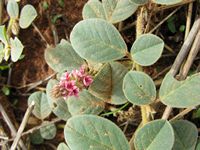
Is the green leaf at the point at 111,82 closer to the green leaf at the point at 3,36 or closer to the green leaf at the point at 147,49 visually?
the green leaf at the point at 147,49

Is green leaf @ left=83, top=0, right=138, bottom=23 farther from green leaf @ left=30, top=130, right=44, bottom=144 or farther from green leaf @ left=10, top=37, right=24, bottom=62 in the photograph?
green leaf @ left=30, top=130, right=44, bottom=144

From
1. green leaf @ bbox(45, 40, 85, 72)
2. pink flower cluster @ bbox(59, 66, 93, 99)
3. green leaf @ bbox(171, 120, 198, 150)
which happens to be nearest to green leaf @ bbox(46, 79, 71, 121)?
green leaf @ bbox(45, 40, 85, 72)

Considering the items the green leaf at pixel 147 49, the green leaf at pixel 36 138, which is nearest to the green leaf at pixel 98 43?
the green leaf at pixel 147 49

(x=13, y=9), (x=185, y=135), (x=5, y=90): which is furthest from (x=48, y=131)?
(x=185, y=135)

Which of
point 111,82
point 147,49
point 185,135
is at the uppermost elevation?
point 147,49

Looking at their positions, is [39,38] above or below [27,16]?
below

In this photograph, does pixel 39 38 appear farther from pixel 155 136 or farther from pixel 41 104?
pixel 155 136

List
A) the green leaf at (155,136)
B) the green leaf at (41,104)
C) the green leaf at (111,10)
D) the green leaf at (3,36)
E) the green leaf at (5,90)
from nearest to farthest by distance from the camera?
the green leaf at (155,136) < the green leaf at (111,10) < the green leaf at (3,36) < the green leaf at (41,104) < the green leaf at (5,90)
